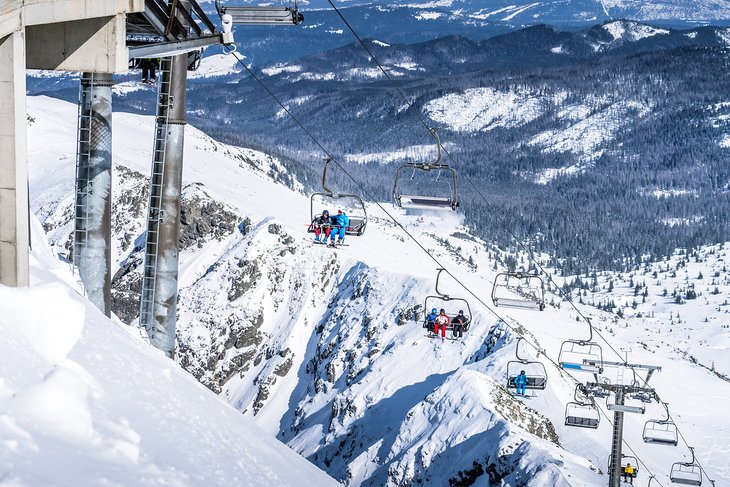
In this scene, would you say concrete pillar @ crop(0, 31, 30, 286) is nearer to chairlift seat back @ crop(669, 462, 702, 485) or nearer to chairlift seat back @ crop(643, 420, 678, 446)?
chairlift seat back @ crop(643, 420, 678, 446)

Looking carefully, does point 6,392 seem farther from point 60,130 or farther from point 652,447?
point 60,130

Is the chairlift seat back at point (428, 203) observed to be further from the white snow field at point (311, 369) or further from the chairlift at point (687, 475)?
the chairlift at point (687, 475)

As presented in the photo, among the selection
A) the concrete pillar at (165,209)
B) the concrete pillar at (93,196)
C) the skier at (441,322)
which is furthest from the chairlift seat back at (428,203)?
the skier at (441,322)

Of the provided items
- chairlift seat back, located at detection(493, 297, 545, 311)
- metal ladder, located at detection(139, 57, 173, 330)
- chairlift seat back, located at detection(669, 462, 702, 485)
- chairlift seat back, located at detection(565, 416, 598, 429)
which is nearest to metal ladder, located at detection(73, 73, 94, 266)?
metal ladder, located at detection(139, 57, 173, 330)

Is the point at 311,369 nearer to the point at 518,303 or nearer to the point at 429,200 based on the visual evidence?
the point at 518,303

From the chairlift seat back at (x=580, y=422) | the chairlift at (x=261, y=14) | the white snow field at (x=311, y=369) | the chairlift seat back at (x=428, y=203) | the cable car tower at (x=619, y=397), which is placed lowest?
the white snow field at (x=311, y=369)

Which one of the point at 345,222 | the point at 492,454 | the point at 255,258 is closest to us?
the point at 345,222

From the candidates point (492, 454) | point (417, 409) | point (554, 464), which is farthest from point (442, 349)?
point (554, 464)

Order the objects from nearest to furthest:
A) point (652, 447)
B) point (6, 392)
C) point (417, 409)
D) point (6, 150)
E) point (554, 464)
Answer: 1. point (6, 392)
2. point (6, 150)
3. point (554, 464)
4. point (417, 409)
5. point (652, 447)
